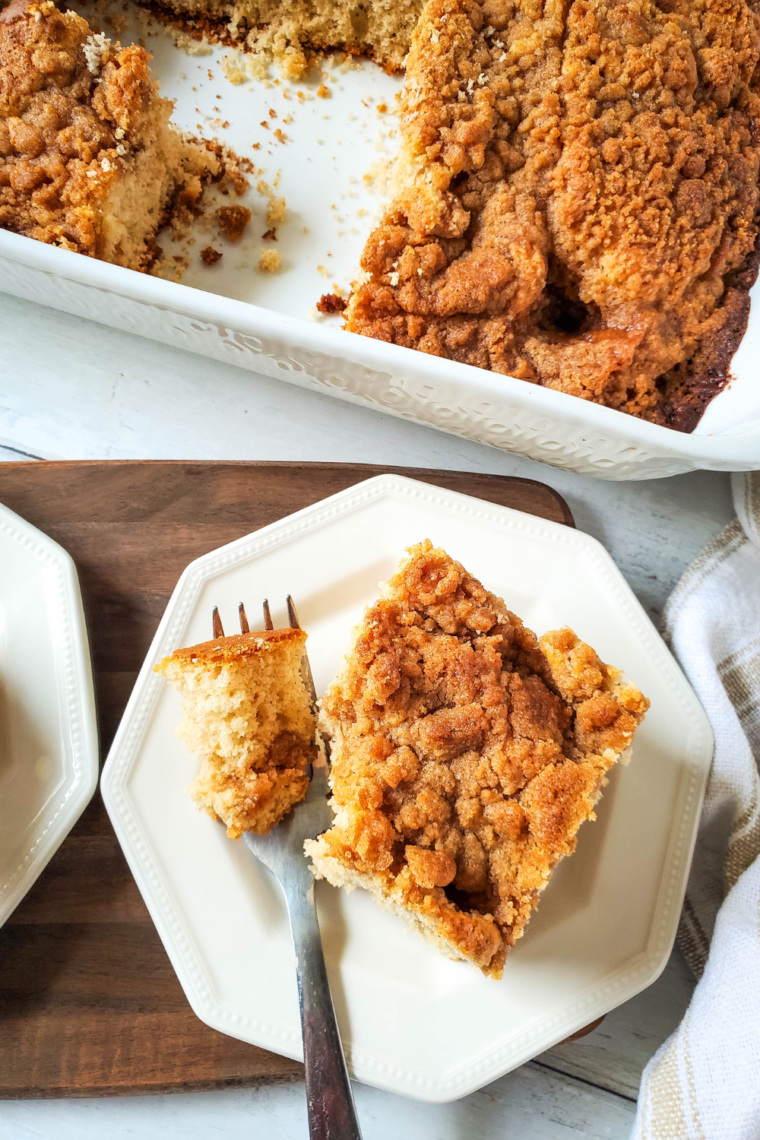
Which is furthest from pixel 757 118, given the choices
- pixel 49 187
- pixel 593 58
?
pixel 49 187

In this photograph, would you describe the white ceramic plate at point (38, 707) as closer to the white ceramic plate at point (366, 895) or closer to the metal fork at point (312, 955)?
the white ceramic plate at point (366, 895)

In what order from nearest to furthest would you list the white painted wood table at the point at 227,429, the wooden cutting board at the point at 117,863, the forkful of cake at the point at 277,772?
1. the forkful of cake at the point at 277,772
2. the wooden cutting board at the point at 117,863
3. the white painted wood table at the point at 227,429

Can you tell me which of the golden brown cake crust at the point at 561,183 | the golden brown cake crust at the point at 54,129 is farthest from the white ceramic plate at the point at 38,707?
the golden brown cake crust at the point at 561,183

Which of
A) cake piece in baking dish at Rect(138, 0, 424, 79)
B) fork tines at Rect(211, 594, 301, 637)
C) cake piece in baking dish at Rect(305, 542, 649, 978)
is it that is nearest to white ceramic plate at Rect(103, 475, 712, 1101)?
fork tines at Rect(211, 594, 301, 637)

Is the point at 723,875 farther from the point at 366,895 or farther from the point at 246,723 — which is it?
the point at 246,723

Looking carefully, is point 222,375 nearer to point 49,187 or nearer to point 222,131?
point 49,187

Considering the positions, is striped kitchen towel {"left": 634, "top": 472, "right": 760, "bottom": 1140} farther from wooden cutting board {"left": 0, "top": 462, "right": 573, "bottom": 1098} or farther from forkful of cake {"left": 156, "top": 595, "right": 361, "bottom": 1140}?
forkful of cake {"left": 156, "top": 595, "right": 361, "bottom": 1140}
